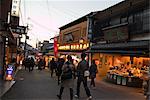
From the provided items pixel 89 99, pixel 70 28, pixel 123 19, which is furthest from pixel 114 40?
pixel 70 28

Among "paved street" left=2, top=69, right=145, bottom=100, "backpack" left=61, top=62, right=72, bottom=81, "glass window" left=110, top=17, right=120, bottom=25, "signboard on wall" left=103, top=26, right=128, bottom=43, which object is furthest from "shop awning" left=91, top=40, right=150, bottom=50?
"backpack" left=61, top=62, right=72, bottom=81

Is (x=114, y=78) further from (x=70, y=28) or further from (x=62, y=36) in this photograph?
(x=62, y=36)

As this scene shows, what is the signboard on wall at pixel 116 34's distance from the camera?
28458 millimetres

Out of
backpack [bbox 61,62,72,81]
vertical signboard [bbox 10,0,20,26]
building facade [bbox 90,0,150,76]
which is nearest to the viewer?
backpack [bbox 61,62,72,81]

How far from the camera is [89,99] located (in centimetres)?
1452

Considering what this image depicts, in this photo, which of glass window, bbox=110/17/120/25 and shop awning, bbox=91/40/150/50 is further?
glass window, bbox=110/17/120/25

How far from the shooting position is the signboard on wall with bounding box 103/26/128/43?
93.4 ft

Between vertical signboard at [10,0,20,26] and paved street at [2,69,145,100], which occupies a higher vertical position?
vertical signboard at [10,0,20,26]

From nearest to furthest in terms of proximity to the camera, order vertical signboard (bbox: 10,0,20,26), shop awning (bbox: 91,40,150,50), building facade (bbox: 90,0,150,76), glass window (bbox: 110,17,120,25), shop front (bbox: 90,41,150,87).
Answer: shop awning (bbox: 91,40,150,50), shop front (bbox: 90,41,150,87), building facade (bbox: 90,0,150,76), vertical signboard (bbox: 10,0,20,26), glass window (bbox: 110,17,120,25)

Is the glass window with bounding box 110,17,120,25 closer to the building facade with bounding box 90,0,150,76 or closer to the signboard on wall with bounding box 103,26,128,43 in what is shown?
the building facade with bounding box 90,0,150,76

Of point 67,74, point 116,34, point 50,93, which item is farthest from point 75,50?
point 67,74

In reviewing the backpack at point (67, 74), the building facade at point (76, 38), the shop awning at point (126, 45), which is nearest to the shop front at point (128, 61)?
the shop awning at point (126, 45)

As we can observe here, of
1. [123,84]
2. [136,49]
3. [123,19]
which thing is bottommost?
[123,84]

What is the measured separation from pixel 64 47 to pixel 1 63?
29.9 metres
